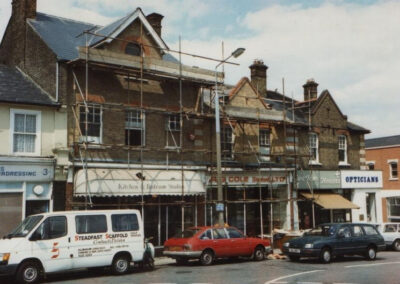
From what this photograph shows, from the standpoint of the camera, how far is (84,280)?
15.1m

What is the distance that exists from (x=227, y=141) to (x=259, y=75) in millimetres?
8045

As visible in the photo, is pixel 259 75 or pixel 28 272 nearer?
pixel 28 272

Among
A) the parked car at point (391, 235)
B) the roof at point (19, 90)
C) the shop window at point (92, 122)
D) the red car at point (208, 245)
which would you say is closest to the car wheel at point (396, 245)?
the parked car at point (391, 235)

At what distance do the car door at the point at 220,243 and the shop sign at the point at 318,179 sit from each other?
10142mm

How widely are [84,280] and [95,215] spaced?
2249 millimetres

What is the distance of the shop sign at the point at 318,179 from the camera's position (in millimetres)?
28500

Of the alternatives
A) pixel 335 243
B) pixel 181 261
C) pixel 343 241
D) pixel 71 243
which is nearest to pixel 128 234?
pixel 71 243

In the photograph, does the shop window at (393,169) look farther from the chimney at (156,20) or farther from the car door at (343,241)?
the chimney at (156,20)

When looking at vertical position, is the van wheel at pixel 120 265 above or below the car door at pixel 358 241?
below

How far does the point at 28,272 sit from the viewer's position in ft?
47.5

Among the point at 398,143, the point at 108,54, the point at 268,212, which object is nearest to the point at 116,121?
the point at 108,54

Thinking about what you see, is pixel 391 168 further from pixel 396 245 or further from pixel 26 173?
pixel 26 173

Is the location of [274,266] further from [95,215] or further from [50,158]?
[50,158]

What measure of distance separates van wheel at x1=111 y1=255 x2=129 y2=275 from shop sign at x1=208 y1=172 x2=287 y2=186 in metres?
8.06
